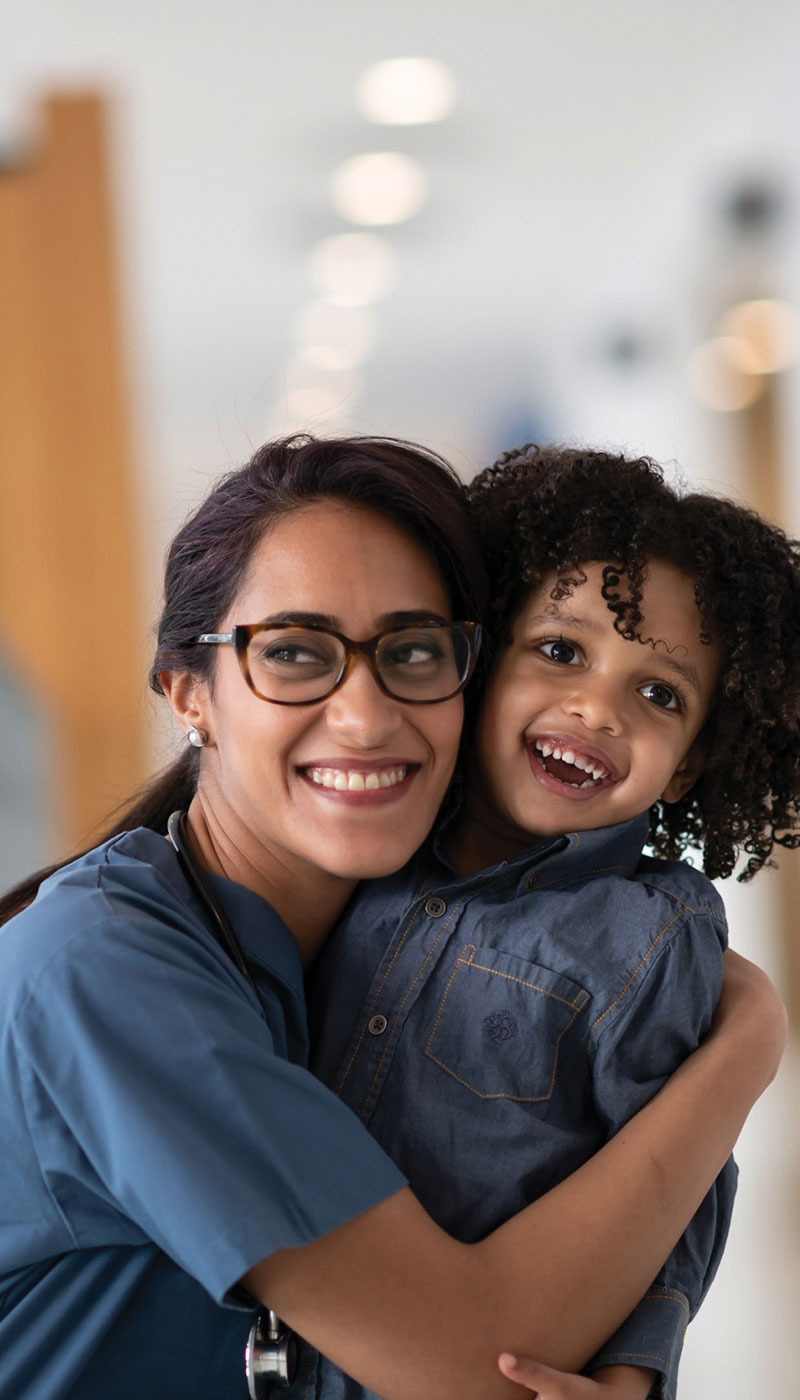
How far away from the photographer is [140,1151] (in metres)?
1.08

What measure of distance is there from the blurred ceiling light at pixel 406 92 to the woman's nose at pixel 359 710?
4.30 metres

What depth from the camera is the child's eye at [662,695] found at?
159 cm

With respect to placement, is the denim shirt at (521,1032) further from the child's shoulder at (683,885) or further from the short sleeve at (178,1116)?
the short sleeve at (178,1116)

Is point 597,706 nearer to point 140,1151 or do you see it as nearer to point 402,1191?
point 402,1191

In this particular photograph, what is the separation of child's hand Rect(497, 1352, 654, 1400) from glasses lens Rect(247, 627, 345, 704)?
2.08 ft

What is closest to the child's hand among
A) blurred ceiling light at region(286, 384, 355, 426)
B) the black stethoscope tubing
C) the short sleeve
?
the short sleeve

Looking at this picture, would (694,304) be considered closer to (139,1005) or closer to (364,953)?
(364,953)

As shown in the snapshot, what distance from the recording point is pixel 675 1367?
1.32m

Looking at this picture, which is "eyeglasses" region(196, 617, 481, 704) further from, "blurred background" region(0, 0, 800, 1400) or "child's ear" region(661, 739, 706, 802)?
"blurred background" region(0, 0, 800, 1400)

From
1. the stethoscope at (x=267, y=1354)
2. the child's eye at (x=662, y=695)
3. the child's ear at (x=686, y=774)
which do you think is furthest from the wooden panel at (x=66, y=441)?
the stethoscope at (x=267, y=1354)

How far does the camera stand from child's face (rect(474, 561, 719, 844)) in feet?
5.08

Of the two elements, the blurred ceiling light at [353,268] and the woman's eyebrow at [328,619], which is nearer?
the woman's eyebrow at [328,619]

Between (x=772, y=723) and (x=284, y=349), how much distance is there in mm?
6304

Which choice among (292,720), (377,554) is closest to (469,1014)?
(292,720)
